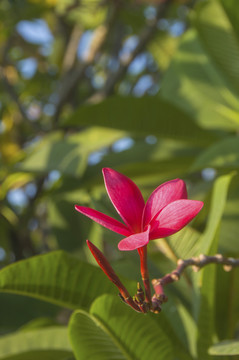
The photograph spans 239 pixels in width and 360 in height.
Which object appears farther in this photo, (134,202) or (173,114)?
(173,114)

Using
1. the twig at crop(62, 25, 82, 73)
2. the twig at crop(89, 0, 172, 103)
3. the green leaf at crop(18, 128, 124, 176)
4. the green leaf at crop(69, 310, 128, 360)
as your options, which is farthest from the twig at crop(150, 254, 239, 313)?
the twig at crop(62, 25, 82, 73)

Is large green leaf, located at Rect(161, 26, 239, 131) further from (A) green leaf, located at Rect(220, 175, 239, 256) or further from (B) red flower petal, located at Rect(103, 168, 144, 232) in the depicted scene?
(B) red flower petal, located at Rect(103, 168, 144, 232)

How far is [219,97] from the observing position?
1178 mm

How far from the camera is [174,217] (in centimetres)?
37

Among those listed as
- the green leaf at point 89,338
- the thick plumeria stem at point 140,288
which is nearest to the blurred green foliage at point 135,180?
the green leaf at point 89,338

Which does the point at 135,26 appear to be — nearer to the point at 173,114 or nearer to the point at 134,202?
the point at 173,114

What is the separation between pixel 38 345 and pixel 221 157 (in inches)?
16.6

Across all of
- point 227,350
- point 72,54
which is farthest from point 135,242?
point 72,54

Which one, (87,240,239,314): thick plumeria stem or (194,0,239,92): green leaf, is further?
(194,0,239,92): green leaf

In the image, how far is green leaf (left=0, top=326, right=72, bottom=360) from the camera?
0.65m

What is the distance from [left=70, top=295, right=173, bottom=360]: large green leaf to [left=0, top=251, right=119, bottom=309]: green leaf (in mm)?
78

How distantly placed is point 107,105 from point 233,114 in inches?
12.0

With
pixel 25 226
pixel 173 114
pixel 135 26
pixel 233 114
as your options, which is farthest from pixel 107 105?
pixel 135 26

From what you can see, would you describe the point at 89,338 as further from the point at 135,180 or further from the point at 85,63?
the point at 85,63
